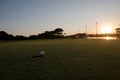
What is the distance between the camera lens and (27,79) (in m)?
6.30

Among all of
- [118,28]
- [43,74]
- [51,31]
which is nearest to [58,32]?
[51,31]

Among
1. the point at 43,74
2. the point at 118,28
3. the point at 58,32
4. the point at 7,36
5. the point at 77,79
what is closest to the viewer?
the point at 77,79

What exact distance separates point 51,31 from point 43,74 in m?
82.0

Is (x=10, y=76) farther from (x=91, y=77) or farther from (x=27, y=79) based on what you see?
(x=91, y=77)

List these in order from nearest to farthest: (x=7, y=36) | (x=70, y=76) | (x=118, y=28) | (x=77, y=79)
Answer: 1. (x=77, y=79)
2. (x=70, y=76)
3. (x=7, y=36)
4. (x=118, y=28)

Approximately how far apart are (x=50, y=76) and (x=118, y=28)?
82.0m

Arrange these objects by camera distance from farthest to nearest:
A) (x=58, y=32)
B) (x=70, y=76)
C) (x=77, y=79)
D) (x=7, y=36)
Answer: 1. (x=58, y=32)
2. (x=7, y=36)
3. (x=70, y=76)
4. (x=77, y=79)

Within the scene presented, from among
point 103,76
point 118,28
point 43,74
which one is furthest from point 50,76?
point 118,28

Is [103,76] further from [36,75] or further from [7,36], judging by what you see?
[7,36]

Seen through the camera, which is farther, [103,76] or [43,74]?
[43,74]

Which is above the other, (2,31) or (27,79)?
(2,31)

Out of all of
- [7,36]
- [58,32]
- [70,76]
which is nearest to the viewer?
[70,76]

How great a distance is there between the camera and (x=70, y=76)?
658 centimetres

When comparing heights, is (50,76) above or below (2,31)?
below
